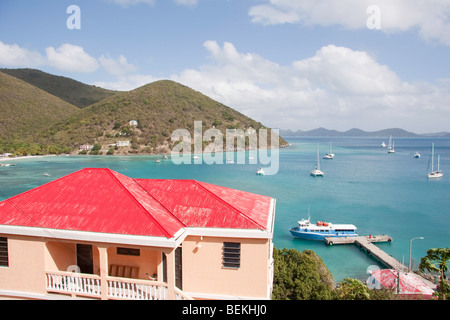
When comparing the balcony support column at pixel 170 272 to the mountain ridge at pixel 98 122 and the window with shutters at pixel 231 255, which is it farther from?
the mountain ridge at pixel 98 122

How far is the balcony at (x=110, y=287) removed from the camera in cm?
668

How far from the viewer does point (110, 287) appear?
6.90 meters

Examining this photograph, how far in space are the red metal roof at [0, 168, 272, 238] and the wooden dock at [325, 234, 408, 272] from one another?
18.9 meters

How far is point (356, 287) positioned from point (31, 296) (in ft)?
34.8

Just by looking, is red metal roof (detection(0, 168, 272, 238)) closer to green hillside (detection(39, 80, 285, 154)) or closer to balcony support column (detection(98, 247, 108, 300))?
balcony support column (detection(98, 247, 108, 300))

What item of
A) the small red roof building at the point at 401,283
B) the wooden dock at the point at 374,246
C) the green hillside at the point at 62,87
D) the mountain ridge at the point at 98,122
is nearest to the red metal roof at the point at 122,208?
the small red roof building at the point at 401,283

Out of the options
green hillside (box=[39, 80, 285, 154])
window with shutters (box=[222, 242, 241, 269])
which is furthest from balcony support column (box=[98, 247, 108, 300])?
green hillside (box=[39, 80, 285, 154])

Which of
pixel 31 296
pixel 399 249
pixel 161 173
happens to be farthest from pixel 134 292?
pixel 161 173

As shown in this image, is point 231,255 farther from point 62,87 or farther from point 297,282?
point 62,87

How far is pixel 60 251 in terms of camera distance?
25.5 feet

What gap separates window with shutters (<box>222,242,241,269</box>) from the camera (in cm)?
761

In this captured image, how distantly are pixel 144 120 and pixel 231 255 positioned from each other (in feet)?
326

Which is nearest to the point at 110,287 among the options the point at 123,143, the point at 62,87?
the point at 123,143

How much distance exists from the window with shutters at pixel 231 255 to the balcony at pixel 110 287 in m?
1.21
